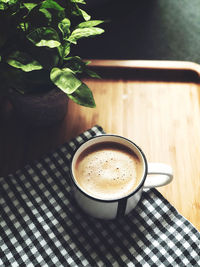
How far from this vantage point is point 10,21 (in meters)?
0.54

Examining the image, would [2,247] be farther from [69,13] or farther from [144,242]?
[69,13]

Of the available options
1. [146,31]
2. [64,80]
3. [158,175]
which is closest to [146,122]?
[158,175]

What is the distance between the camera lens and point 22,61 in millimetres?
521

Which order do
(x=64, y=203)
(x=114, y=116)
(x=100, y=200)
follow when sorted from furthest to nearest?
1. (x=114, y=116)
2. (x=64, y=203)
3. (x=100, y=200)

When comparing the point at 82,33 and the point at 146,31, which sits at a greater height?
the point at 82,33

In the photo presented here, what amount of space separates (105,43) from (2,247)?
1.07 m

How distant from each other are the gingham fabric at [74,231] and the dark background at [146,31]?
848 millimetres

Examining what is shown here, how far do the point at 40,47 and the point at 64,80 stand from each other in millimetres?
87

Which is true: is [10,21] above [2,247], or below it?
above

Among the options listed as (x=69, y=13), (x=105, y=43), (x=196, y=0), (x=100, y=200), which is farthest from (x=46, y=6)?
(x=196, y=0)

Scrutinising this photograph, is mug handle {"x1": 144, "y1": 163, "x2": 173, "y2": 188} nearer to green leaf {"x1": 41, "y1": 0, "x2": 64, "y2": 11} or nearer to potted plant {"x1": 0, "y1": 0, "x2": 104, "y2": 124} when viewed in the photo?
potted plant {"x1": 0, "y1": 0, "x2": 104, "y2": 124}

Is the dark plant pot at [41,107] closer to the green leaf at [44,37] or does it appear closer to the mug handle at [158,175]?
the green leaf at [44,37]

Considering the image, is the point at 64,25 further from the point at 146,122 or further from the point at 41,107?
the point at 146,122

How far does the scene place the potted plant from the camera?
1.69 ft
